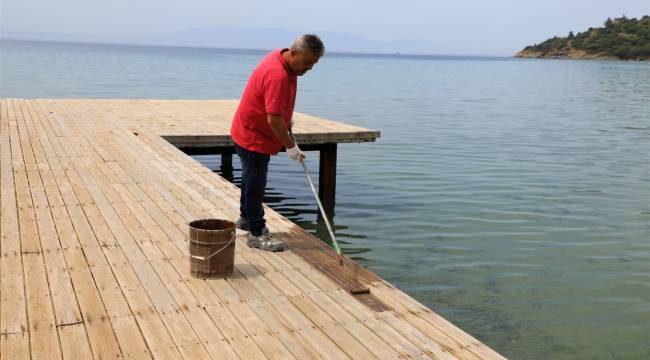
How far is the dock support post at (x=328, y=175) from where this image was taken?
1080 cm

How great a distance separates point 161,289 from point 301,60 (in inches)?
68.2

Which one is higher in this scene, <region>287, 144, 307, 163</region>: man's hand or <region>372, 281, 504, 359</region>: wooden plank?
<region>287, 144, 307, 163</region>: man's hand

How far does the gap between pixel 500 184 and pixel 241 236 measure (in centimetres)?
835

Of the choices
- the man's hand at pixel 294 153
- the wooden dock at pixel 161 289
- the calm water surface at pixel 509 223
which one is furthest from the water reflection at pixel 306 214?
the man's hand at pixel 294 153

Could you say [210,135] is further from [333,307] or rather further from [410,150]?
[410,150]

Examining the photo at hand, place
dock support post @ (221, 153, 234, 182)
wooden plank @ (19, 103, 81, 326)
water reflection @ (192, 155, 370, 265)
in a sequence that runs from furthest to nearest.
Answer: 1. dock support post @ (221, 153, 234, 182)
2. water reflection @ (192, 155, 370, 265)
3. wooden plank @ (19, 103, 81, 326)

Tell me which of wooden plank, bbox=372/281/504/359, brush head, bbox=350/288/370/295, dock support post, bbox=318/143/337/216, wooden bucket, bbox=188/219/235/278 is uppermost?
wooden bucket, bbox=188/219/235/278

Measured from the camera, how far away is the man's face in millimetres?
4535

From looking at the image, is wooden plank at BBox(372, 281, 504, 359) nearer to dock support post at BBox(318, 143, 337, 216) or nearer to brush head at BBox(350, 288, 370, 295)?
brush head at BBox(350, 288, 370, 295)

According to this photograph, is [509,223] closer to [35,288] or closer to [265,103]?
[265,103]

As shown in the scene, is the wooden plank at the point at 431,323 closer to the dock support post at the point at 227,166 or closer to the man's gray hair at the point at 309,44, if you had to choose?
the man's gray hair at the point at 309,44

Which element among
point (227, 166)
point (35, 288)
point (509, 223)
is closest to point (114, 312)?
point (35, 288)

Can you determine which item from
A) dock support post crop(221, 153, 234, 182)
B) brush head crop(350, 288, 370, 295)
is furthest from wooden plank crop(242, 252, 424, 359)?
dock support post crop(221, 153, 234, 182)

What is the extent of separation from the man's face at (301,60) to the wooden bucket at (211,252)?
1.16 m
